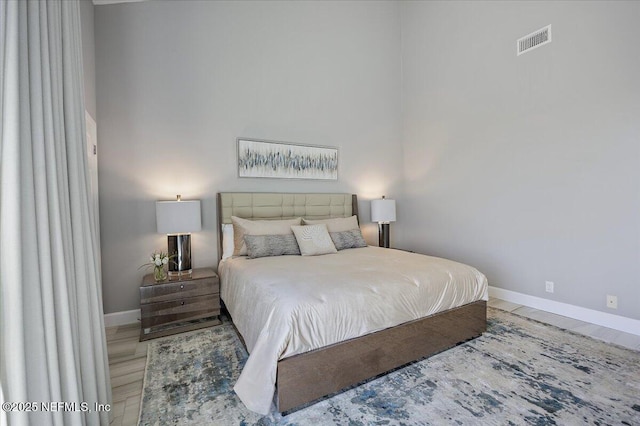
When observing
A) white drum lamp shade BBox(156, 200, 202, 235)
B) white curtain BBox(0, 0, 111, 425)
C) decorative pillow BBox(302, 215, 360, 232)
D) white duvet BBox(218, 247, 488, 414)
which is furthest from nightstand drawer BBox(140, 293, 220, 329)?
decorative pillow BBox(302, 215, 360, 232)

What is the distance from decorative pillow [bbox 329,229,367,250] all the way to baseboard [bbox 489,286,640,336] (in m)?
1.84

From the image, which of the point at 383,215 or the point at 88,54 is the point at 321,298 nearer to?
the point at 383,215

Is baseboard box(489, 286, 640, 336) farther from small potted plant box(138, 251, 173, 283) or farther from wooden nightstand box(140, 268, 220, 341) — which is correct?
small potted plant box(138, 251, 173, 283)

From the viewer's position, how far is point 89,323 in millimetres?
1487

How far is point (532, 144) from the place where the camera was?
3344mm

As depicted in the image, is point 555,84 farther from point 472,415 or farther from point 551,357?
point 472,415

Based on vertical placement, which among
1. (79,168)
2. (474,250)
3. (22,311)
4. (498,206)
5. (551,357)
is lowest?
(551,357)

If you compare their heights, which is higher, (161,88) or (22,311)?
(161,88)

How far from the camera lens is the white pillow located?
3.34 metres

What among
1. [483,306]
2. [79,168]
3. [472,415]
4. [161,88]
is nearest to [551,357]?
[483,306]

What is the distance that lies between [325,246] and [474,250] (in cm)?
217

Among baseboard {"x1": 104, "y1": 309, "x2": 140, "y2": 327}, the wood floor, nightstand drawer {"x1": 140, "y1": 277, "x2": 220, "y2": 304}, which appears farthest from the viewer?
baseboard {"x1": 104, "y1": 309, "x2": 140, "y2": 327}

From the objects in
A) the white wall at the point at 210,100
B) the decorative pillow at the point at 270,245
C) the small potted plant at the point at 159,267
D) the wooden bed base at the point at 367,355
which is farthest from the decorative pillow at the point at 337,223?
the wooden bed base at the point at 367,355

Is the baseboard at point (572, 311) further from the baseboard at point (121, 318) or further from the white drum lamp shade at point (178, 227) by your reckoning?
the baseboard at point (121, 318)
